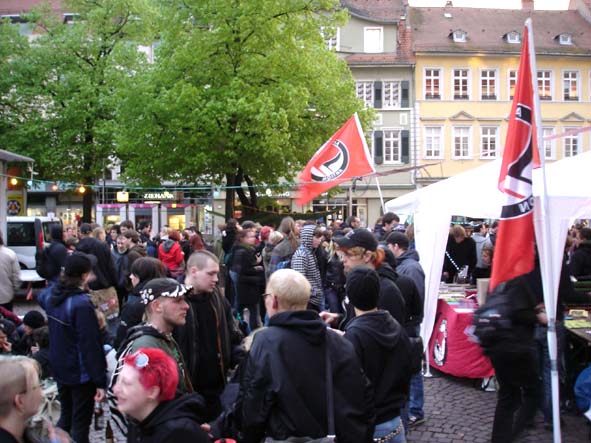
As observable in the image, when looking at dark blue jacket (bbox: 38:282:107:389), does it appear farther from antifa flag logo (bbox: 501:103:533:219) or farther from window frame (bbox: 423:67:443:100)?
window frame (bbox: 423:67:443:100)

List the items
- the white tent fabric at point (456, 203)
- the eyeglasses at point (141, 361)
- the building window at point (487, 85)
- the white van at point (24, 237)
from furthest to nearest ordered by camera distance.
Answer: the building window at point (487, 85) < the white van at point (24, 237) < the white tent fabric at point (456, 203) < the eyeglasses at point (141, 361)

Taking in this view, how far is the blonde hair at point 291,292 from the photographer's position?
3.23 metres

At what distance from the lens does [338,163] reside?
38.6ft

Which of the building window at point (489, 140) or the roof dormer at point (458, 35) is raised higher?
the roof dormer at point (458, 35)

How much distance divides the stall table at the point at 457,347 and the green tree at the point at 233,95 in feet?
44.1

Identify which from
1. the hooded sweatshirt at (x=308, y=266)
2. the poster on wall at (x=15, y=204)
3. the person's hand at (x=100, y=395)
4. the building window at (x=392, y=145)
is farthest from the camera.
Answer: the building window at (x=392, y=145)

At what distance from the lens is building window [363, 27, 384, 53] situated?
39406 millimetres

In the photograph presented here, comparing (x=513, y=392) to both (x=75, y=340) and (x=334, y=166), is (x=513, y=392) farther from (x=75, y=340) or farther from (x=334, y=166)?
(x=334, y=166)

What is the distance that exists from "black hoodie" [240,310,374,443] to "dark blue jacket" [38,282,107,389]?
1998 mm

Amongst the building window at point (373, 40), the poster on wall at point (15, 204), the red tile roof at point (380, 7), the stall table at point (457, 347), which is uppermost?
the red tile roof at point (380, 7)

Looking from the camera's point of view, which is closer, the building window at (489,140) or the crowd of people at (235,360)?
the crowd of people at (235,360)

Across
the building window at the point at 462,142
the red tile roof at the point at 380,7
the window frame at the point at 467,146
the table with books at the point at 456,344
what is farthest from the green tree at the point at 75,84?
the table with books at the point at 456,344

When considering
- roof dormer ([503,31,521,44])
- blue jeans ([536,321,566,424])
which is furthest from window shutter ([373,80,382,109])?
blue jeans ([536,321,566,424])

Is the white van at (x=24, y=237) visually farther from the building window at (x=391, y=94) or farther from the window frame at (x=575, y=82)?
the window frame at (x=575, y=82)
